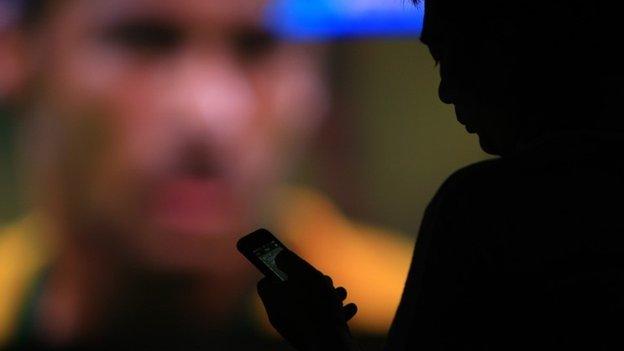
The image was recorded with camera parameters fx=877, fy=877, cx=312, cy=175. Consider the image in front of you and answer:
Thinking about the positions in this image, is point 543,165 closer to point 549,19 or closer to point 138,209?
point 549,19

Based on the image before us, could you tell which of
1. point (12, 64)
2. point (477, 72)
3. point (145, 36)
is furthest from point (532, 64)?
point (12, 64)

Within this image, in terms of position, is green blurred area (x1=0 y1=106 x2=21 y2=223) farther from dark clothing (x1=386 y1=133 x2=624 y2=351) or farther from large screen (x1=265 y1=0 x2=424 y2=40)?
dark clothing (x1=386 y1=133 x2=624 y2=351)

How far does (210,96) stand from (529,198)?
1.80 metres

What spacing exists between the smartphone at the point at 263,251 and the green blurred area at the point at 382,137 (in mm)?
1256

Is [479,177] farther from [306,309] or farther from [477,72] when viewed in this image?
[306,309]

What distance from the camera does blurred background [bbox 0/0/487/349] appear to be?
223cm

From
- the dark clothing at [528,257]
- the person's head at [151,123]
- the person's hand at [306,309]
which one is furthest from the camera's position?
the person's head at [151,123]

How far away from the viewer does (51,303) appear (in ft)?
7.39

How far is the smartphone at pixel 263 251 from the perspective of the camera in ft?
2.84

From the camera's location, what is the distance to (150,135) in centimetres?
223

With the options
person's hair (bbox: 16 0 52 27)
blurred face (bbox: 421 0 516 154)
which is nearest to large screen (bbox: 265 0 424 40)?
person's hair (bbox: 16 0 52 27)

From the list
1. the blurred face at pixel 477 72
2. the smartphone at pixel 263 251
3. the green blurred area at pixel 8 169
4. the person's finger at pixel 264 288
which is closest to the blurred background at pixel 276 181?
the green blurred area at pixel 8 169

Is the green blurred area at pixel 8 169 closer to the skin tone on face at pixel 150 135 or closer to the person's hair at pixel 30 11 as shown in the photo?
A: the skin tone on face at pixel 150 135

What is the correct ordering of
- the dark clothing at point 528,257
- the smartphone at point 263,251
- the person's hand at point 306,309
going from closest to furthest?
the dark clothing at point 528,257 < the person's hand at point 306,309 < the smartphone at point 263,251
